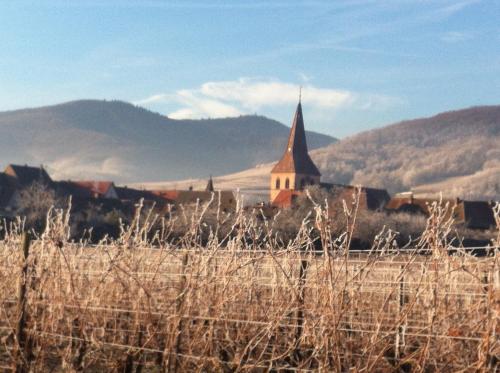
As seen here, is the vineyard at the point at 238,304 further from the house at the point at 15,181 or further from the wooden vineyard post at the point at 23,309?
the house at the point at 15,181

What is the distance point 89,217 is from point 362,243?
12.2 metres

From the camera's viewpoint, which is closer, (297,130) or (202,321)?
(202,321)

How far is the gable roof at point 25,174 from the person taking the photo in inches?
2023

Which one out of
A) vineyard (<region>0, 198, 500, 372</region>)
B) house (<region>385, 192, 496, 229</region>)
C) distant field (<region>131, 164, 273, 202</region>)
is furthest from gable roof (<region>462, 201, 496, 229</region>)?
distant field (<region>131, 164, 273, 202</region>)

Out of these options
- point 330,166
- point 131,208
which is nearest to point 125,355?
point 131,208

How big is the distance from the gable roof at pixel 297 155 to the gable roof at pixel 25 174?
28.1m

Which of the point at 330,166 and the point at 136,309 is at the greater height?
the point at 330,166

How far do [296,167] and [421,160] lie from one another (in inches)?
3217

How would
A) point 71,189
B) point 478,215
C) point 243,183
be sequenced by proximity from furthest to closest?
point 243,183 → point 71,189 → point 478,215

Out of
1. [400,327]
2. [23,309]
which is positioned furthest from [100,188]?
[400,327]

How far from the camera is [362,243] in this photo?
106 feet

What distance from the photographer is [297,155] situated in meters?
76.0

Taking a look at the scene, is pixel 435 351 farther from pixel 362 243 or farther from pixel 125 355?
pixel 362 243

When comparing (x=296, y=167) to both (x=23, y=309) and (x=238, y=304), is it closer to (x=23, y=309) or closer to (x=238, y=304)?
(x=238, y=304)
